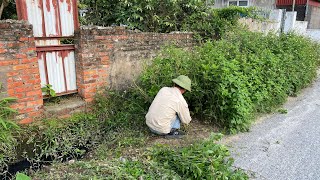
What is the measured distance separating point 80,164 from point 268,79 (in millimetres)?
4086

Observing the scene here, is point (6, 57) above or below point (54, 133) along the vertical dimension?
above

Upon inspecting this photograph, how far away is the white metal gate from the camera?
4102 mm

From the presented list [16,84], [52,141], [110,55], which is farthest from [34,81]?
[110,55]

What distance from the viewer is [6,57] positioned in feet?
12.1

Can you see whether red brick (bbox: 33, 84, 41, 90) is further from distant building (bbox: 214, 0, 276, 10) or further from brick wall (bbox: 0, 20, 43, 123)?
distant building (bbox: 214, 0, 276, 10)

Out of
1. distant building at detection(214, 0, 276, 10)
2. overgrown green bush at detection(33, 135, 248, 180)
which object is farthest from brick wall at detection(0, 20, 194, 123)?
distant building at detection(214, 0, 276, 10)

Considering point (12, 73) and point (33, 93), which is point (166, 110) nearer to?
point (33, 93)

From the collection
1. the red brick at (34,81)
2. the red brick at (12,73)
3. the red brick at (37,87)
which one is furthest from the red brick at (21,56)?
the red brick at (37,87)

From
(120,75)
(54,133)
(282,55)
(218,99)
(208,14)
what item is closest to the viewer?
(54,133)

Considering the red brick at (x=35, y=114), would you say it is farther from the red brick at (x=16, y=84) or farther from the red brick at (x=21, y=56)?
the red brick at (x=21, y=56)

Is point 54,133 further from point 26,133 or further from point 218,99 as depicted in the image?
point 218,99

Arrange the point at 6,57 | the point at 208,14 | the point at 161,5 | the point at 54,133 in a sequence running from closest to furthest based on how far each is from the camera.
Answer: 1. the point at 6,57
2. the point at 54,133
3. the point at 161,5
4. the point at 208,14

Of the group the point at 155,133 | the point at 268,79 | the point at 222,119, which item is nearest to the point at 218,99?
the point at 222,119

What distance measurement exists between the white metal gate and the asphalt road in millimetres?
2988
